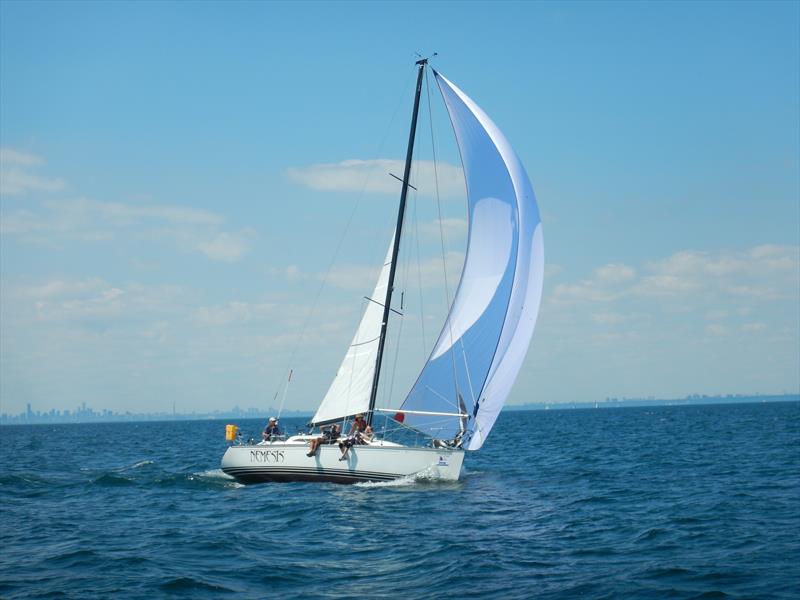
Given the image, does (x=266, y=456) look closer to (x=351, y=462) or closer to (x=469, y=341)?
(x=351, y=462)

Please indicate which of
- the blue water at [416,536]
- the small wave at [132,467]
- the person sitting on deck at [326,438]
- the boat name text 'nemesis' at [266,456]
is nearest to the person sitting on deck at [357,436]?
the person sitting on deck at [326,438]

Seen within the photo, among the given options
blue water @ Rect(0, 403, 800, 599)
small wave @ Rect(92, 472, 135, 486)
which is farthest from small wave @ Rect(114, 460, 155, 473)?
blue water @ Rect(0, 403, 800, 599)

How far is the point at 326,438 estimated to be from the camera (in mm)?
23406

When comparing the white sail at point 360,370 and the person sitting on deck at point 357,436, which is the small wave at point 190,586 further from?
the white sail at point 360,370

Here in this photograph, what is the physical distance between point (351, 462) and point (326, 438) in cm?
Result: 121

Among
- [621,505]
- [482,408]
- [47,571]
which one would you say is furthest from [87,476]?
[621,505]

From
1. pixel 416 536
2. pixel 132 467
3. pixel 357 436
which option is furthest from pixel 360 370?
pixel 132 467

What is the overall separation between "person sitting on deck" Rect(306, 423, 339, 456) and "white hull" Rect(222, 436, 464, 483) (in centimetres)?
16

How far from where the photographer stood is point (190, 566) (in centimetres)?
1399

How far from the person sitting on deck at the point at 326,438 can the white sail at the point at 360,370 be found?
0.60m

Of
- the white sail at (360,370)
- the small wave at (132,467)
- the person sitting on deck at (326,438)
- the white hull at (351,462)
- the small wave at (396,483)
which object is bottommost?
the small wave at (132,467)

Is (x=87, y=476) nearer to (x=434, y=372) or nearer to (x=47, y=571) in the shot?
(x=434, y=372)

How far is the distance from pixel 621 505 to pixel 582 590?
27.5 ft

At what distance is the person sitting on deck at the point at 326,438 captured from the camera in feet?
75.4
